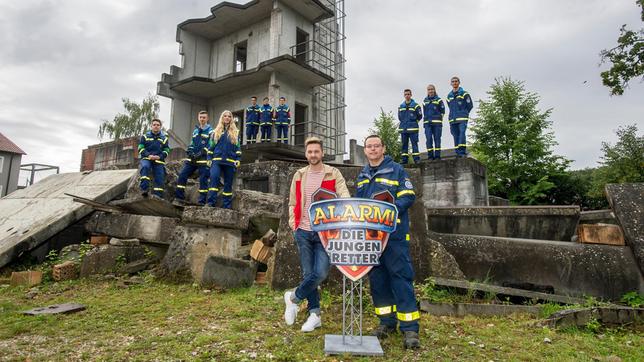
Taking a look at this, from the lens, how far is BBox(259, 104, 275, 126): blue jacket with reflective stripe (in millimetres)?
13562

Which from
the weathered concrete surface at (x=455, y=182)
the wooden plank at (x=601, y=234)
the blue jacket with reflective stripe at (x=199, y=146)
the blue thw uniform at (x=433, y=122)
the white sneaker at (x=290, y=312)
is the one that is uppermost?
the blue thw uniform at (x=433, y=122)

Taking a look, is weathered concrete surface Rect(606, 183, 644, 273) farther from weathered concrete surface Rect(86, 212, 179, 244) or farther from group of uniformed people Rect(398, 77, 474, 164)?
weathered concrete surface Rect(86, 212, 179, 244)

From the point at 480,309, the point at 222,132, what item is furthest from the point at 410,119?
the point at 480,309

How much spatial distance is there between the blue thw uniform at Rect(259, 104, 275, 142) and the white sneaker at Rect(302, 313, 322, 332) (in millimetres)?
10828

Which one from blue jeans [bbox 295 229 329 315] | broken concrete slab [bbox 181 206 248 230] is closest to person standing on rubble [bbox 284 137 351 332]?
blue jeans [bbox 295 229 329 315]

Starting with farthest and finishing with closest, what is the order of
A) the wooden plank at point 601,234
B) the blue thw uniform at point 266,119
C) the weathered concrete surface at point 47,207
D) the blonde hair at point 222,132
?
the blue thw uniform at point 266,119 < the blonde hair at point 222,132 < the weathered concrete surface at point 47,207 < the wooden plank at point 601,234

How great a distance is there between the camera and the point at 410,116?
9.41 m

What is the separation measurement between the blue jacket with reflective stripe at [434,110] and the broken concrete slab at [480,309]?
19.9 ft

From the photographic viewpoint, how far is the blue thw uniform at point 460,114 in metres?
8.88

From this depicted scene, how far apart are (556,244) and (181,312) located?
15.9 feet

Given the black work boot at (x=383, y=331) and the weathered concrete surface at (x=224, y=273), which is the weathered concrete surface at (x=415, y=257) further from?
the black work boot at (x=383, y=331)

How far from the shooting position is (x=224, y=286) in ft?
16.7

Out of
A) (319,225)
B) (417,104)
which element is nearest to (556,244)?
(319,225)

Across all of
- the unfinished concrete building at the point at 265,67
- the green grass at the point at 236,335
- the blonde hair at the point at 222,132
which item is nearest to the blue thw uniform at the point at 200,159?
the blonde hair at the point at 222,132
